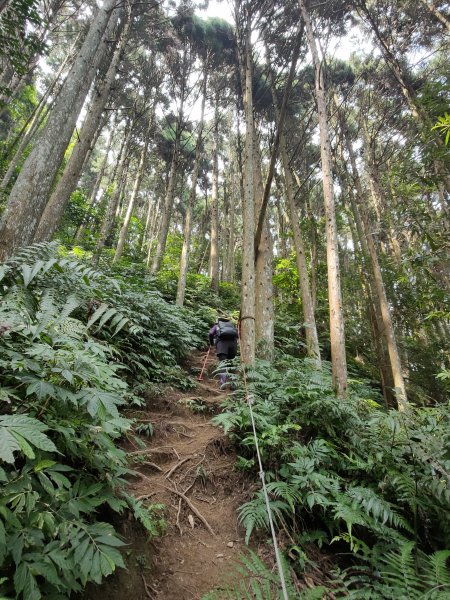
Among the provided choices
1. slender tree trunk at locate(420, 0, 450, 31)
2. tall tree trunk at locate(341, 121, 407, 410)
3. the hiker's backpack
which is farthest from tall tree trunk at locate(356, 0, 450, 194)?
the hiker's backpack

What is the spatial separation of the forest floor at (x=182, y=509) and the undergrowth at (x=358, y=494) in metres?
0.26

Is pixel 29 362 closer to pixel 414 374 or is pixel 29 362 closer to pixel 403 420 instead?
pixel 403 420

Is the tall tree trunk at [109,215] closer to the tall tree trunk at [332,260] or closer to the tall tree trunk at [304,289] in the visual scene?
the tall tree trunk at [304,289]

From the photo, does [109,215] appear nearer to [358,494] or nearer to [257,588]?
[358,494]

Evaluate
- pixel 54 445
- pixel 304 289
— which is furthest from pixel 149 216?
pixel 54 445

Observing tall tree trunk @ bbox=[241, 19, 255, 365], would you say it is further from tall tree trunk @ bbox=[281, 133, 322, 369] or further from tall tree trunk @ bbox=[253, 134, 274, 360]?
tall tree trunk @ bbox=[281, 133, 322, 369]

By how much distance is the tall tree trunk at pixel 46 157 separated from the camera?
4.79 m

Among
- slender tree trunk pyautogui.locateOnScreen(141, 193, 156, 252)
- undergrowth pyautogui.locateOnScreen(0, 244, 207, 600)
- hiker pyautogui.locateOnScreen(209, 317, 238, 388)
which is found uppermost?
slender tree trunk pyautogui.locateOnScreen(141, 193, 156, 252)

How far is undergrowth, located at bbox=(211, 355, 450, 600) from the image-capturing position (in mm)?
2115

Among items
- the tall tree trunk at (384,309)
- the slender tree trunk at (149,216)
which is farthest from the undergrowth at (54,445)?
the slender tree trunk at (149,216)

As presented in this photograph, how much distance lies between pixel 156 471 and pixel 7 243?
13.2 feet

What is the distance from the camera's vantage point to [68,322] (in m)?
2.31

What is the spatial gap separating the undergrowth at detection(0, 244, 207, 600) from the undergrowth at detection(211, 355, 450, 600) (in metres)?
1.14

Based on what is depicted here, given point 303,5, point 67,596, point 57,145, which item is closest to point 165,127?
point 303,5
